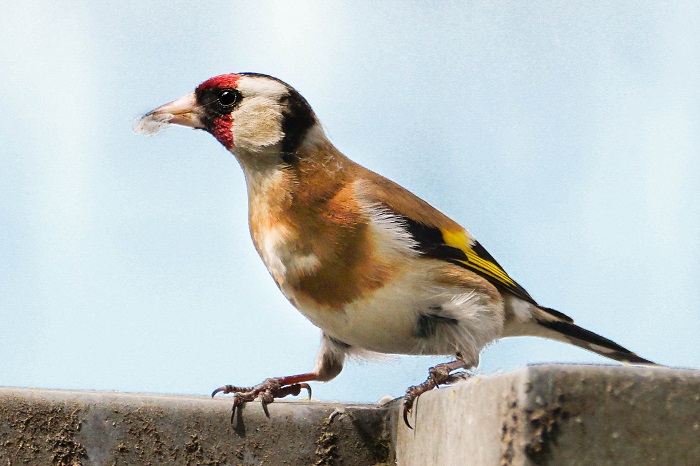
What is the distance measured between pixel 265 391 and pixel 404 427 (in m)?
0.78

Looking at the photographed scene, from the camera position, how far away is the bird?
353 cm

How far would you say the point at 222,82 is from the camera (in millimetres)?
4043

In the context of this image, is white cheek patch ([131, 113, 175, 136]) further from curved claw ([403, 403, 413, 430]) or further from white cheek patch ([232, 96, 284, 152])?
curved claw ([403, 403, 413, 430])

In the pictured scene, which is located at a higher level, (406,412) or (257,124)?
(257,124)

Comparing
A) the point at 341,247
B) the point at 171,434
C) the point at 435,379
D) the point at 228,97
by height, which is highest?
the point at 228,97

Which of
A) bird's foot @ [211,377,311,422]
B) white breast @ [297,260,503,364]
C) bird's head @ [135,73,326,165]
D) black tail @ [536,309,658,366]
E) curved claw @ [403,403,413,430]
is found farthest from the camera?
black tail @ [536,309,658,366]

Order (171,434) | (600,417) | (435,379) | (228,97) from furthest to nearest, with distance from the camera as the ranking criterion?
(228,97) → (435,379) → (171,434) → (600,417)

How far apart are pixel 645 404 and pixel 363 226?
6.49 ft

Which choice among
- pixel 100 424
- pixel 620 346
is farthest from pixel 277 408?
pixel 620 346

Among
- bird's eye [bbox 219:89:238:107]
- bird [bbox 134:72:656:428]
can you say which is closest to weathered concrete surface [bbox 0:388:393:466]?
bird [bbox 134:72:656:428]

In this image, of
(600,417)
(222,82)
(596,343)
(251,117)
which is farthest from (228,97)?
(600,417)

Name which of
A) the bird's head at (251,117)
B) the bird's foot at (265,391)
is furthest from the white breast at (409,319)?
the bird's head at (251,117)

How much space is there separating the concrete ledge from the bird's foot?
0.04 metres

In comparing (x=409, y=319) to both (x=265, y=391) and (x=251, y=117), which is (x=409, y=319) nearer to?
(x=265, y=391)
